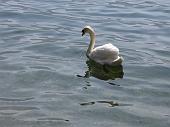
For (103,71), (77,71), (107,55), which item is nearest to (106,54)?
(107,55)

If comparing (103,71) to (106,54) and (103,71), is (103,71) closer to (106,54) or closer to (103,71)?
(103,71)

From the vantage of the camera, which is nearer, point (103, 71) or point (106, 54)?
point (103, 71)

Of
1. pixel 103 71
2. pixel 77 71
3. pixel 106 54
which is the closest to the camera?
pixel 77 71

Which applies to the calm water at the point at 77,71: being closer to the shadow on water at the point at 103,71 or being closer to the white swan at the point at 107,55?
the shadow on water at the point at 103,71

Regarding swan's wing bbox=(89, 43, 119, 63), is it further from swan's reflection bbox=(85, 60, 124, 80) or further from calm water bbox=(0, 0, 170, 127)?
calm water bbox=(0, 0, 170, 127)

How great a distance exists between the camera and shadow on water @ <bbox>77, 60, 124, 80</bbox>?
45.3 feet

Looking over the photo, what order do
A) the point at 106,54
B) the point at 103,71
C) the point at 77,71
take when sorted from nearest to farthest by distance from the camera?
the point at 77,71
the point at 103,71
the point at 106,54

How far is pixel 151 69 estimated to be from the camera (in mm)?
14320

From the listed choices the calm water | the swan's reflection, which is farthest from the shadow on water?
the calm water

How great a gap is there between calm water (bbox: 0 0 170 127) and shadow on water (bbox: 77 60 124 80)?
111 mm

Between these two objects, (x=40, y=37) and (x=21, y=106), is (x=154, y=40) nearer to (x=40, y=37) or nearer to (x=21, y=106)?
(x=40, y=37)

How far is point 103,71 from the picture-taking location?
14.4 meters

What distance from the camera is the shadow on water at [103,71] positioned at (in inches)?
544

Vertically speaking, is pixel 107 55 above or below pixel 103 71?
above
